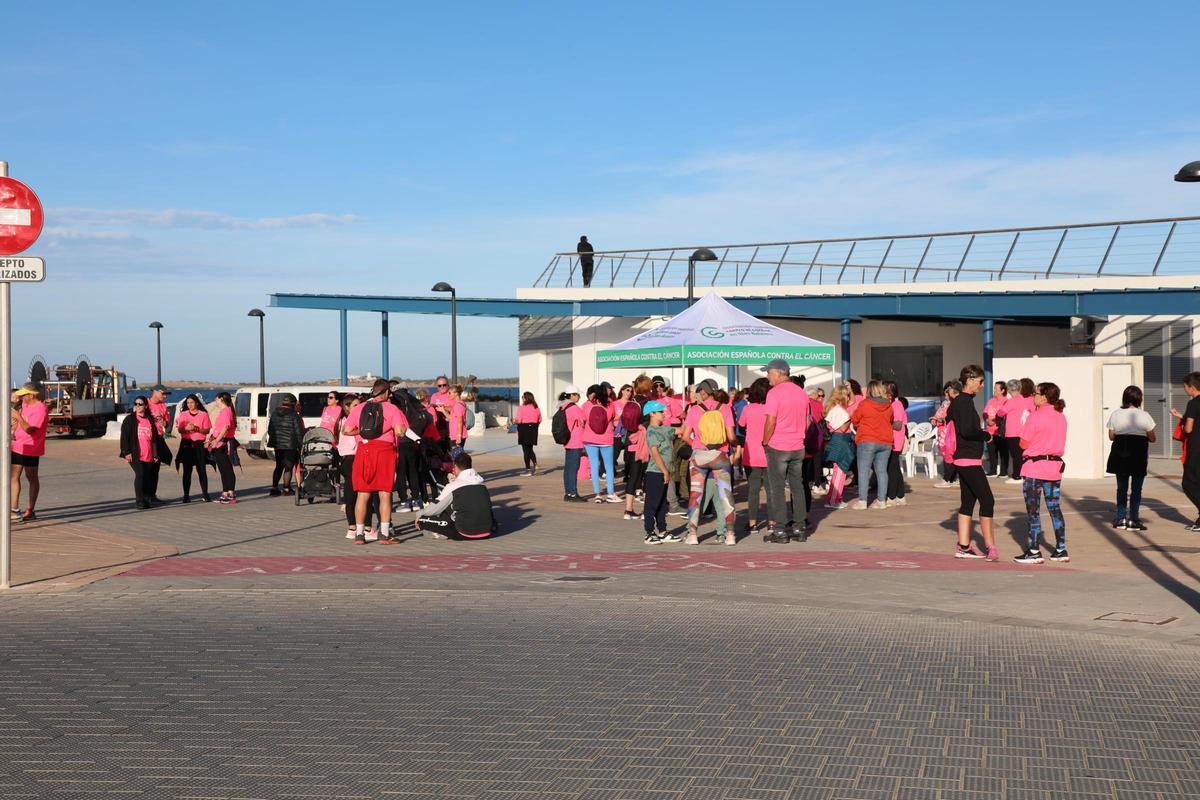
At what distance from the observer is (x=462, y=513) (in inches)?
527

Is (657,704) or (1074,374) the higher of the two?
(1074,374)

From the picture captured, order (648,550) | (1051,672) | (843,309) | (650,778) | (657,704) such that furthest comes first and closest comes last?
1. (843,309)
2. (648,550)
3. (1051,672)
4. (657,704)
5. (650,778)

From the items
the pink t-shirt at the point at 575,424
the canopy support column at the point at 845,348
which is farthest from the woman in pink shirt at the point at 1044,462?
the canopy support column at the point at 845,348

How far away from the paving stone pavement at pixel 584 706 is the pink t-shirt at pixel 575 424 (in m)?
8.19

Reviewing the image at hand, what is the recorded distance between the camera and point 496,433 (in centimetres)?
4028

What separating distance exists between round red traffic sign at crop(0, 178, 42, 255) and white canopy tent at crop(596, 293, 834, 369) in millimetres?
9010

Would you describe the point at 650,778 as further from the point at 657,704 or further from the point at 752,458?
the point at 752,458

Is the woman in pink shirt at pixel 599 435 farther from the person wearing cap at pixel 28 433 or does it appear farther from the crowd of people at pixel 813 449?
the person wearing cap at pixel 28 433

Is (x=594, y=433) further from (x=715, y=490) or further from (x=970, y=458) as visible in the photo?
(x=970, y=458)

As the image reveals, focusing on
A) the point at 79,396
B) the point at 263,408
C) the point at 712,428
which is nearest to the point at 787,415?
the point at 712,428

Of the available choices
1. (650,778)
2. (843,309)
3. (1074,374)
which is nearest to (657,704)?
(650,778)

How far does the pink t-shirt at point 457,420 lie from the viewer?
63.5 feet

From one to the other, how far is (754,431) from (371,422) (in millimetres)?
4006

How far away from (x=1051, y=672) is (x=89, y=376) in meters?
45.9
